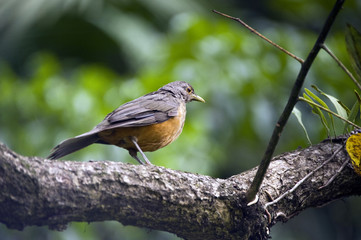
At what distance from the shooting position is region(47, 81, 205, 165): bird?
15.2 feet

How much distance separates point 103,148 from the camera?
220 inches

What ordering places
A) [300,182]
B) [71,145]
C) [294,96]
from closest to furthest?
[294,96]
[300,182]
[71,145]

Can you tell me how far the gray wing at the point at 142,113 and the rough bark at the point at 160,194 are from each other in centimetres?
143

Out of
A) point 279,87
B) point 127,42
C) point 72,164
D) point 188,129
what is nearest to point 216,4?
point 127,42

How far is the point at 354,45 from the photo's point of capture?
3006 mm

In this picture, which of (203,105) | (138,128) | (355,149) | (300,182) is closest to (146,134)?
(138,128)

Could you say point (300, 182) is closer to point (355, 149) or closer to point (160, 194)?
point (355, 149)

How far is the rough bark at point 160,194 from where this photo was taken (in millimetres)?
2713

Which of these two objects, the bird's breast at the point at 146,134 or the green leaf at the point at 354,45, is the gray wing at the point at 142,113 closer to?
the bird's breast at the point at 146,134

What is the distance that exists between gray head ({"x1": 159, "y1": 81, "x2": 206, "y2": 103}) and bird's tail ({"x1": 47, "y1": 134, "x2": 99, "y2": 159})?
1372mm

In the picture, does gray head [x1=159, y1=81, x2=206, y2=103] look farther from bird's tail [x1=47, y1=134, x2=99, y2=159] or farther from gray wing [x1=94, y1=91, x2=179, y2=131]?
bird's tail [x1=47, y1=134, x2=99, y2=159]

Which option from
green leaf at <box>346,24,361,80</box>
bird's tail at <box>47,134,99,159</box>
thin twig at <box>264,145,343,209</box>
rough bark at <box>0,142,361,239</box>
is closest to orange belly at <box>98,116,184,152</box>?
bird's tail at <box>47,134,99,159</box>

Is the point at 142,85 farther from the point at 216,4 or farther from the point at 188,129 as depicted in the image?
the point at 216,4

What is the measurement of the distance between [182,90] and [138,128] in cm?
128
